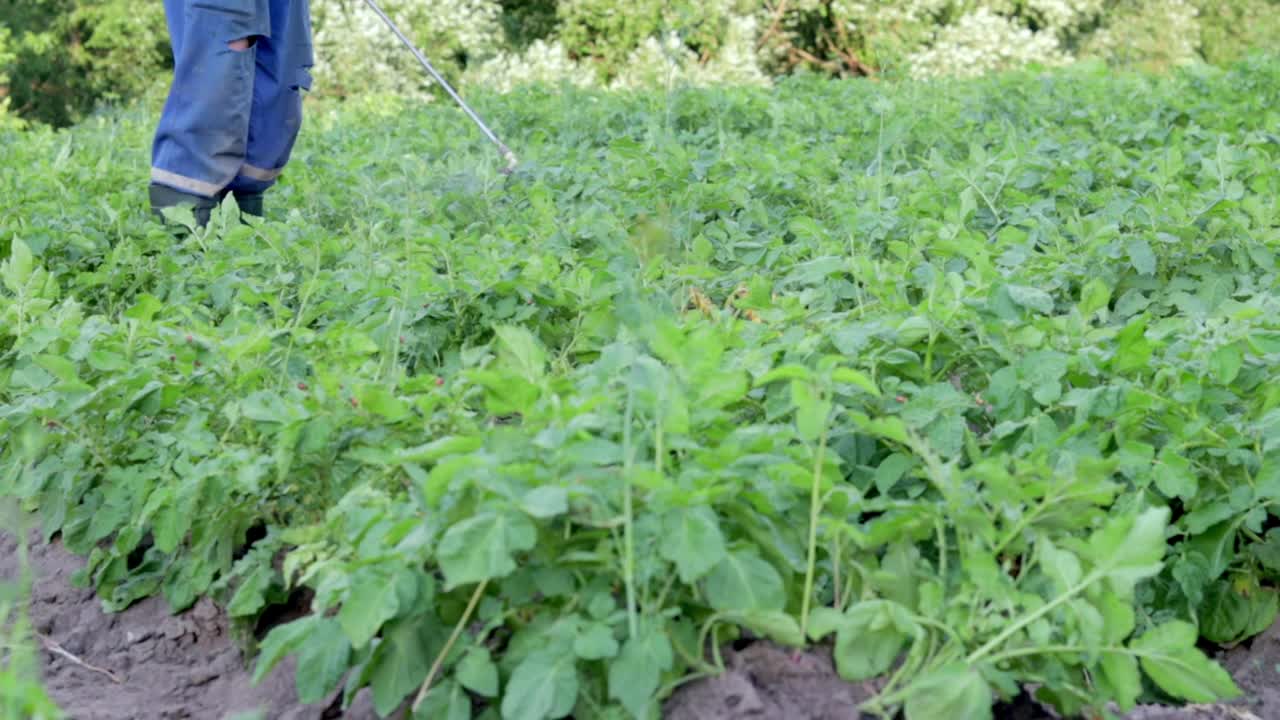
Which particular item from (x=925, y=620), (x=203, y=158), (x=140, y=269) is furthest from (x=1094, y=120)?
(x=925, y=620)

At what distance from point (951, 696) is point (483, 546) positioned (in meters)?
0.60

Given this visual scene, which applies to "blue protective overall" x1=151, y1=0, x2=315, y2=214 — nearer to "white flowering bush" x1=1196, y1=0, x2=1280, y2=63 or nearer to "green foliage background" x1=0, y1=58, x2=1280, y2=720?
"green foliage background" x1=0, y1=58, x2=1280, y2=720

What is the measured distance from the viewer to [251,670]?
7.88 feet

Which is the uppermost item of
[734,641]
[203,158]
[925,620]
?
[925,620]

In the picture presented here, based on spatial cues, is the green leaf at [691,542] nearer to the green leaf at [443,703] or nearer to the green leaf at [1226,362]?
the green leaf at [443,703]

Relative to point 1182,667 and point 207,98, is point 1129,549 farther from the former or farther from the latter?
point 207,98

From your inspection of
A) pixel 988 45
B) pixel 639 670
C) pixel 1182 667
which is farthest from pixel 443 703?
pixel 988 45

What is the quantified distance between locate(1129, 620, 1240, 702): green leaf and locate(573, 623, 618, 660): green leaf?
2.16ft

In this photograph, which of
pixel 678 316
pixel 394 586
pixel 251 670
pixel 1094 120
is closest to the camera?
pixel 394 586

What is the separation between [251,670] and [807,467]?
1004 millimetres

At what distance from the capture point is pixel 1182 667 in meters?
1.80

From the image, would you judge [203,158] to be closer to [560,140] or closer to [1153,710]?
[560,140]

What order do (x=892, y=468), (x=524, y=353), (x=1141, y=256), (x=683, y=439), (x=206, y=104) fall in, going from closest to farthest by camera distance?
1. (x=683, y=439)
2. (x=524, y=353)
3. (x=892, y=468)
4. (x=1141, y=256)
5. (x=206, y=104)

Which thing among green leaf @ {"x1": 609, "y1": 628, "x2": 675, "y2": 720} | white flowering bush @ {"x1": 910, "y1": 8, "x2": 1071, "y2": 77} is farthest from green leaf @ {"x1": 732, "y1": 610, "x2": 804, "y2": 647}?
white flowering bush @ {"x1": 910, "y1": 8, "x2": 1071, "y2": 77}
